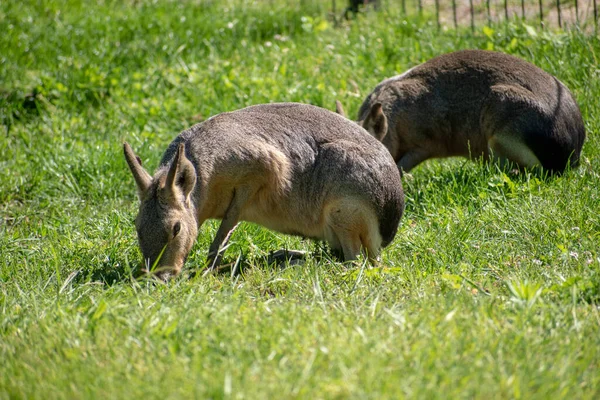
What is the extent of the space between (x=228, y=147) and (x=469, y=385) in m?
2.68

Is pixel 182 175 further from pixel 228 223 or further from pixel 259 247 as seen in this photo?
pixel 259 247

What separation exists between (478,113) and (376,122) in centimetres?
89

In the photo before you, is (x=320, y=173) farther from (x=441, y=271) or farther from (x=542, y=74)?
(x=542, y=74)

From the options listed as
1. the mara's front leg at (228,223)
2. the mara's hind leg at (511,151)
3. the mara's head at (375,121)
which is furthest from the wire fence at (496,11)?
the mara's front leg at (228,223)

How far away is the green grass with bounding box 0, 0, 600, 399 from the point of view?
3.24 m

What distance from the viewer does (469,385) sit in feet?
9.90

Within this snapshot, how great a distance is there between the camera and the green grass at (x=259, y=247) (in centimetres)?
324

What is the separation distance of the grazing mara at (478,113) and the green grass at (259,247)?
0.86ft

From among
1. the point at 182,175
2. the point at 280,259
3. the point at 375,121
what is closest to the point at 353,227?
the point at 280,259

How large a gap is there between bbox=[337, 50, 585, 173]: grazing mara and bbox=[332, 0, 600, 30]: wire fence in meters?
1.51

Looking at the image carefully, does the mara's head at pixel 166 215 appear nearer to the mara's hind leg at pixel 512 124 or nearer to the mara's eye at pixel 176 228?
the mara's eye at pixel 176 228

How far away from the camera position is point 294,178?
5.54m

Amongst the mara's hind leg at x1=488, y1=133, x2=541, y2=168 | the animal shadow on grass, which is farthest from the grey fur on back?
the mara's hind leg at x1=488, y1=133, x2=541, y2=168

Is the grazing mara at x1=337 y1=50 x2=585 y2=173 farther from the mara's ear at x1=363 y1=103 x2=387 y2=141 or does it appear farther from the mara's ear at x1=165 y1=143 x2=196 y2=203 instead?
the mara's ear at x1=165 y1=143 x2=196 y2=203
